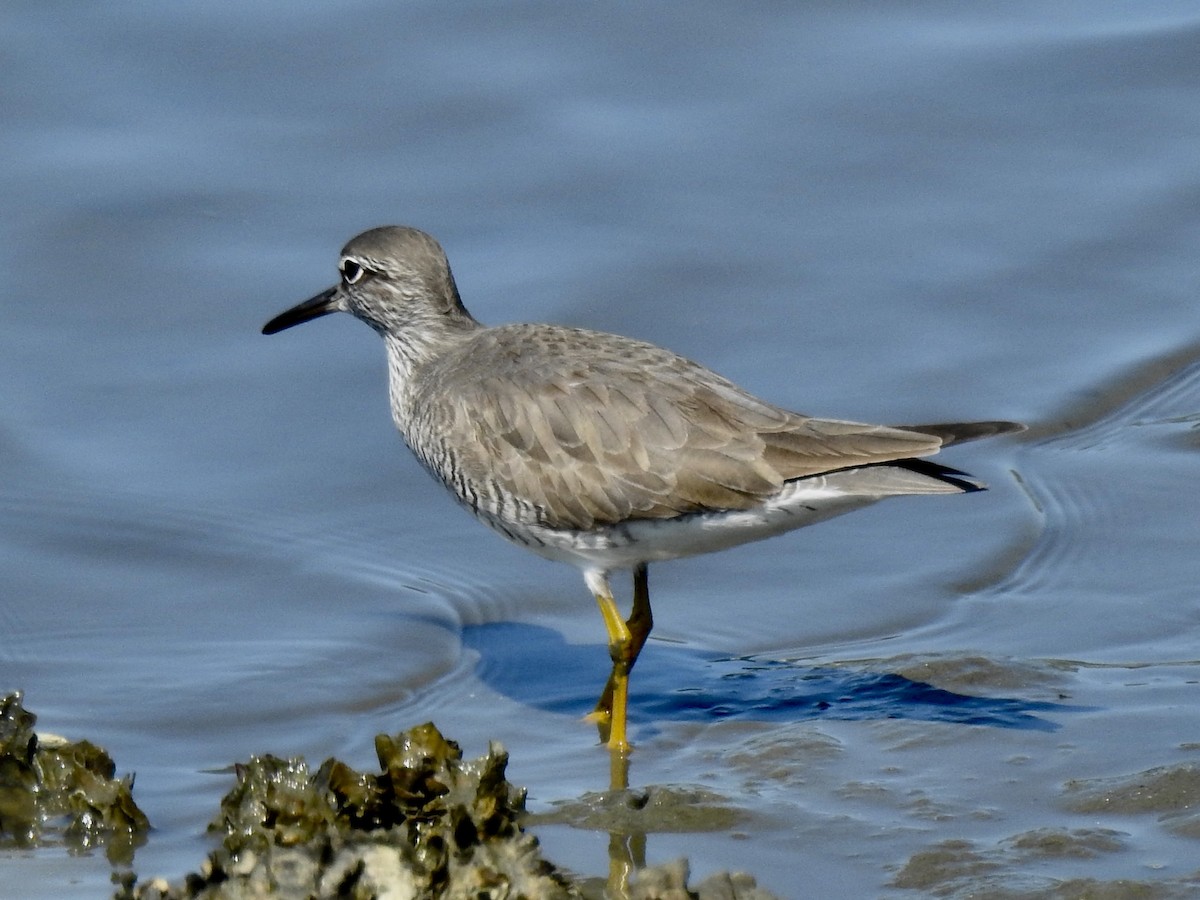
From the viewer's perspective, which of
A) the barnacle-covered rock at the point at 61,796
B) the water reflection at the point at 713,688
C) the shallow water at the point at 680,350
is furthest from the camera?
the water reflection at the point at 713,688

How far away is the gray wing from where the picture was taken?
700 cm

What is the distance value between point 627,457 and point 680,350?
3.03 m

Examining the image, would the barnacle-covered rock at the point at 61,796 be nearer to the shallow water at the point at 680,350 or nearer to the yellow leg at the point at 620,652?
the shallow water at the point at 680,350

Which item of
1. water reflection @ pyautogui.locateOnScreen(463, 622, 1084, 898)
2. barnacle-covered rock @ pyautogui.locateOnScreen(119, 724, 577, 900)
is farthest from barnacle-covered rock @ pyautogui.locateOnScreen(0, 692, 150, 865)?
water reflection @ pyautogui.locateOnScreen(463, 622, 1084, 898)

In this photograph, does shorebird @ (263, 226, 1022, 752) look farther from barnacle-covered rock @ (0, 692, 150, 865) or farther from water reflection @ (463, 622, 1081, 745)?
barnacle-covered rock @ (0, 692, 150, 865)

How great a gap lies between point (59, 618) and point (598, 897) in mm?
3434

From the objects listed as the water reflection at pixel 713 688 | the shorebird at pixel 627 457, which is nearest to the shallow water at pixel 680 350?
the water reflection at pixel 713 688

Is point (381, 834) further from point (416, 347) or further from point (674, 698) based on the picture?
point (416, 347)

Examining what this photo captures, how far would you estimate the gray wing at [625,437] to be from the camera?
6996mm

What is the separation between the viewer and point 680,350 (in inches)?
399

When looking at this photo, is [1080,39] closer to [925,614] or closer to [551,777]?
[925,614]

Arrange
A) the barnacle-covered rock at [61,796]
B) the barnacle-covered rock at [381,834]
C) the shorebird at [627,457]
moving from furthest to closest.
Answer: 1. the shorebird at [627,457]
2. the barnacle-covered rock at [61,796]
3. the barnacle-covered rock at [381,834]

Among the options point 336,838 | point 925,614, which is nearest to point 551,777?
point 336,838

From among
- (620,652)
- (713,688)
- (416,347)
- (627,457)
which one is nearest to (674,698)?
(713,688)
